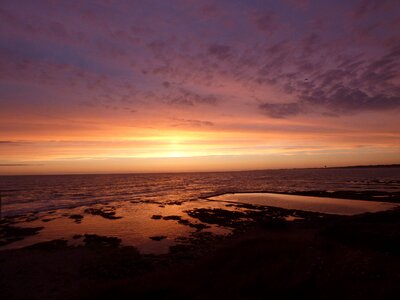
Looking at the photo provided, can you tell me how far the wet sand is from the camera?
1134cm

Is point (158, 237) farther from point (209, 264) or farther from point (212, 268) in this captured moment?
point (212, 268)

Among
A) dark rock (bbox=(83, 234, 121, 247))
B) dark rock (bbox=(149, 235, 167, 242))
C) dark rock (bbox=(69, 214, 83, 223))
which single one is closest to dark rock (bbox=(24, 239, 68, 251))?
dark rock (bbox=(83, 234, 121, 247))

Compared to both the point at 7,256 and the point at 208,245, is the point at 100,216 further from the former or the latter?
the point at 208,245

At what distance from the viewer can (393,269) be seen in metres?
11.5

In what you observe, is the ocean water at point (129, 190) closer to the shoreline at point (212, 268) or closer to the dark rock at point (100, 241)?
the dark rock at point (100, 241)

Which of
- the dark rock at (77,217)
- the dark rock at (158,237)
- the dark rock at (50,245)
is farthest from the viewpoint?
the dark rock at (77,217)

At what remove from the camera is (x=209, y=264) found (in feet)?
51.8

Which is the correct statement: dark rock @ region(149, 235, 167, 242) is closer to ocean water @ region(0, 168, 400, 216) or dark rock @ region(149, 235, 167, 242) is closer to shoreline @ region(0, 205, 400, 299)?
shoreline @ region(0, 205, 400, 299)

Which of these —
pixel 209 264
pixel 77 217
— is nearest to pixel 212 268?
pixel 209 264

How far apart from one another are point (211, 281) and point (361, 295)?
6314 mm

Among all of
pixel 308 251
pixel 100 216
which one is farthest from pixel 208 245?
pixel 100 216

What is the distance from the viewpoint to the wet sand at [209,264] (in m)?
11.3

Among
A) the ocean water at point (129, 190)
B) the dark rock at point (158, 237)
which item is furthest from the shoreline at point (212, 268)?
the ocean water at point (129, 190)

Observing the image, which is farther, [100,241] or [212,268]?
[100,241]
